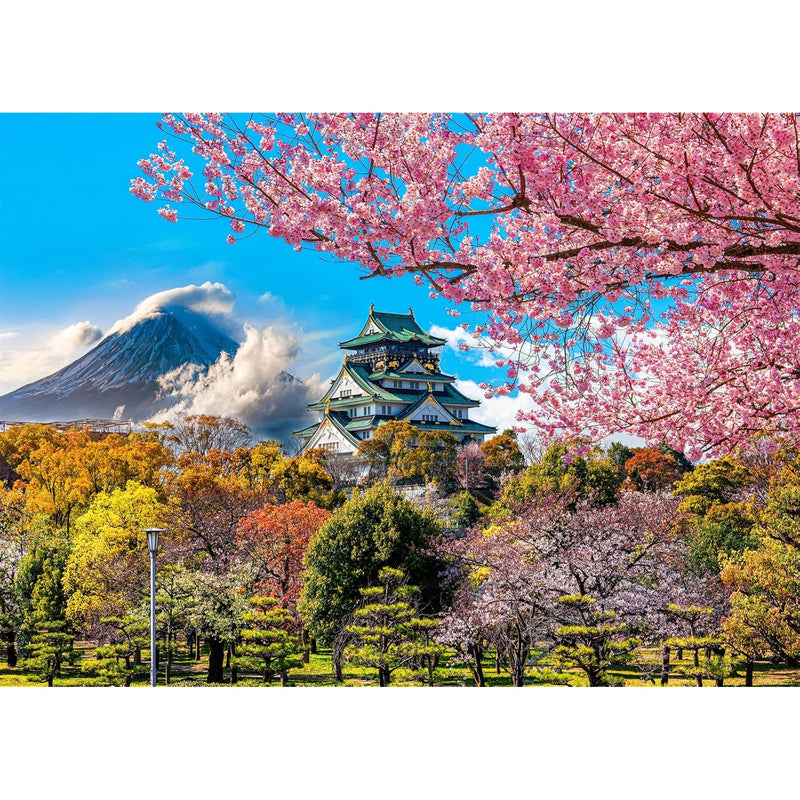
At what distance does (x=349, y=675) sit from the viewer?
4.94m

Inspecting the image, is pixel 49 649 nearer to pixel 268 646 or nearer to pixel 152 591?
pixel 152 591

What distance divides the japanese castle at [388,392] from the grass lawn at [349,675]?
1.33 m

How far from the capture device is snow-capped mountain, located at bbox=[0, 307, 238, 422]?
15.5ft

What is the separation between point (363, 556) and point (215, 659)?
1.06m

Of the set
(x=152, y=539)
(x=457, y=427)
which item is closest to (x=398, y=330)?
(x=457, y=427)

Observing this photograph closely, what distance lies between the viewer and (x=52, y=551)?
5.35 metres

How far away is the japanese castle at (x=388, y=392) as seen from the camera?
486 cm

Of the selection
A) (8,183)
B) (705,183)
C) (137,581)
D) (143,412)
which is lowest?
(137,581)

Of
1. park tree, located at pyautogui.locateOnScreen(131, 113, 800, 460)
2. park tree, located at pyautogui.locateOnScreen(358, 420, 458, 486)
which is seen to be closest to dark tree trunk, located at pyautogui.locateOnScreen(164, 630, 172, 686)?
park tree, located at pyautogui.locateOnScreen(358, 420, 458, 486)

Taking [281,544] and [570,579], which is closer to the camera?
[570,579]
